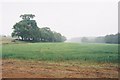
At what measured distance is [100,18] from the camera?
6.11 metres

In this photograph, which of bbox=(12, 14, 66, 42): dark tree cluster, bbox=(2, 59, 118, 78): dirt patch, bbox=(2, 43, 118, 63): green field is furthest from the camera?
bbox=(12, 14, 66, 42): dark tree cluster

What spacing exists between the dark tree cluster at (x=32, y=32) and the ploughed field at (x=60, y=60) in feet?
0.54

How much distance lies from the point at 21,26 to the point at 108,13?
223cm

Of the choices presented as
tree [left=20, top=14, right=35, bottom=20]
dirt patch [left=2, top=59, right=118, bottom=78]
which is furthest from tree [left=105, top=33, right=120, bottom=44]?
tree [left=20, top=14, right=35, bottom=20]

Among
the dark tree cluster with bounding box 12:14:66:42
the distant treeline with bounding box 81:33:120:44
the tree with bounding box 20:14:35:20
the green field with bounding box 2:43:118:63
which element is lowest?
the green field with bounding box 2:43:118:63

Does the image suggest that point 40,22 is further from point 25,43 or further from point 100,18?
point 100,18

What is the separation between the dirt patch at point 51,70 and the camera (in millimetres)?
A: 5855

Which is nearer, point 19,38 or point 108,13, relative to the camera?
point 108,13

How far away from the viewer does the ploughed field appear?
5875mm

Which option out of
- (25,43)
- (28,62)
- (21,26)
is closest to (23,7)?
(21,26)

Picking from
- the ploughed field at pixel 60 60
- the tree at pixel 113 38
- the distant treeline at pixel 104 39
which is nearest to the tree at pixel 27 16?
the ploughed field at pixel 60 60

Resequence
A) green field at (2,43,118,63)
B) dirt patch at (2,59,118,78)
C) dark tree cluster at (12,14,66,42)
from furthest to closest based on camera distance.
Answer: dark tree cluster at (12,14,66,42) → green field at (2,43,118,63) → dirt patch at (2,59,118,78)

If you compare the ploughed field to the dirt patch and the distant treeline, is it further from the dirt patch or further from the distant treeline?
the distant treeline

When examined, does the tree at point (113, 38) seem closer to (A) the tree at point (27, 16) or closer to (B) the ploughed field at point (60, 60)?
(B) the ploughed field at point (60, 60)
